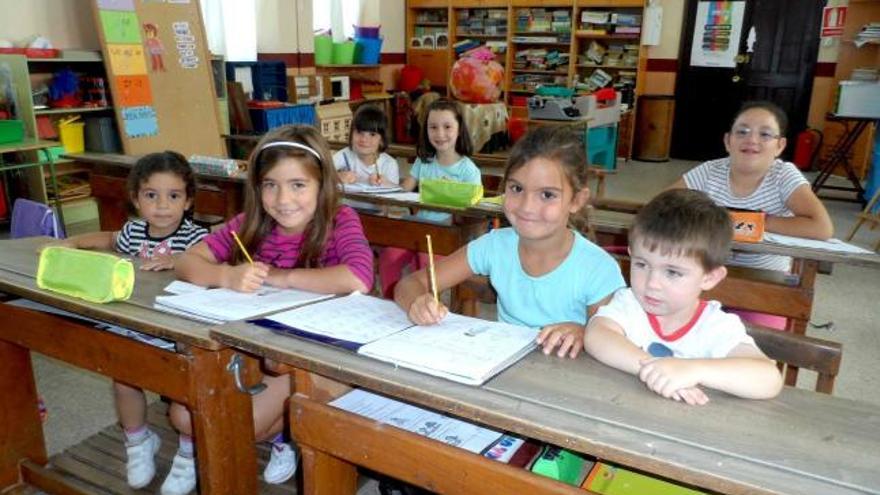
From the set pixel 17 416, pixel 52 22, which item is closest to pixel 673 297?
pixel 17 416

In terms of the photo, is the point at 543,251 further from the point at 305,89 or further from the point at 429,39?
the point at 429,39

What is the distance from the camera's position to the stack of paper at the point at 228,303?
1253mm

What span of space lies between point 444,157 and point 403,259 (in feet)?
1.64

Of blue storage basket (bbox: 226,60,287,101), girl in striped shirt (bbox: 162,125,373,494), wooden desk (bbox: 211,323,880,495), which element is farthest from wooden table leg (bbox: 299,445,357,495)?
blue storage basket (bbox: 226,60,287,101)

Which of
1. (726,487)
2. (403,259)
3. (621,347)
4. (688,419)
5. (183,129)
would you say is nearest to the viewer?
(726,487)

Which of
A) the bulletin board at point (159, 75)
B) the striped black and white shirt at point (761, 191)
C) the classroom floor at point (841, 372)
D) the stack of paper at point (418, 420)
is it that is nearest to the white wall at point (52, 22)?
the bulletin board at point (159, 75)

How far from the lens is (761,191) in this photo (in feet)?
7.50

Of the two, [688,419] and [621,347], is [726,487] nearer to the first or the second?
[688,419]

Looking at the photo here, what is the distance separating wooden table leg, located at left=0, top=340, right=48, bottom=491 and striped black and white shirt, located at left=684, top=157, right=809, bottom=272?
2048 mm

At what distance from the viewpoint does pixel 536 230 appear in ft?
4.66

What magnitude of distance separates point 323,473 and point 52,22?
5183 mm

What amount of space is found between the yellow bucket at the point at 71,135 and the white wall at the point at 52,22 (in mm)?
647

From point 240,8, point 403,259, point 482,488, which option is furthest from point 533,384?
point 240,8

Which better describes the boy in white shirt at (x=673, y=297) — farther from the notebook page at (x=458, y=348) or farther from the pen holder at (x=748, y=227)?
the pen holder at (x=748, y=227)
